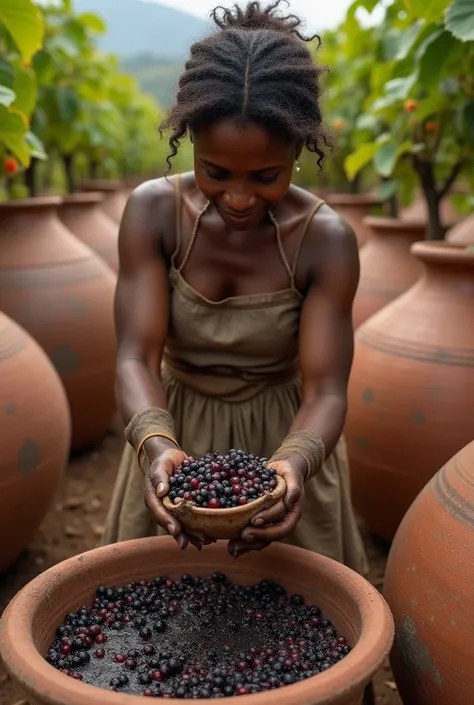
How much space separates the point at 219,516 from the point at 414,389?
1600 mm

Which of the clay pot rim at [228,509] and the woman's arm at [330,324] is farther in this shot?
the woman's arm at [330,324]

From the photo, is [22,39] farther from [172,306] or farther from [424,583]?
[424,583]

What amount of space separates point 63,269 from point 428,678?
2.97 meters

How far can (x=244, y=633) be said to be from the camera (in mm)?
1855

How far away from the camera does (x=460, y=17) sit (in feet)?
8.75

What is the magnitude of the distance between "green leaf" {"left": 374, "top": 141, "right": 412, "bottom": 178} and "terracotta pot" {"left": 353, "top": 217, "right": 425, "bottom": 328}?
14.0 inches

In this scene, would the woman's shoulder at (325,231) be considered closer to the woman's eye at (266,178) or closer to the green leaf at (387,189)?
the woman's eye at (266,178)

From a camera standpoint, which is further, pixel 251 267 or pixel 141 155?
pixel 141 155

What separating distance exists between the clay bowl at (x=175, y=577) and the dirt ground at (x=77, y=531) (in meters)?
0.86

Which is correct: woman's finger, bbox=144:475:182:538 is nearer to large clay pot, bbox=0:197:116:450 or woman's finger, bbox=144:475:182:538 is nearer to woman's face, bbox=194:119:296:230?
woman's face, bbox=194:119:296:230

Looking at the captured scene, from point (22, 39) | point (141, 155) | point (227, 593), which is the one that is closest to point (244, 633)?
point (227, 593)

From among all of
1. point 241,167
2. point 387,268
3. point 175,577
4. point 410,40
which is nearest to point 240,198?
point 241,167

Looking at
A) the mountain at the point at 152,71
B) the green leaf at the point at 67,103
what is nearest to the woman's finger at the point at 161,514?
the green leaf at the point at 67,103

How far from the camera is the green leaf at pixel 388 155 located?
13.8 feet
